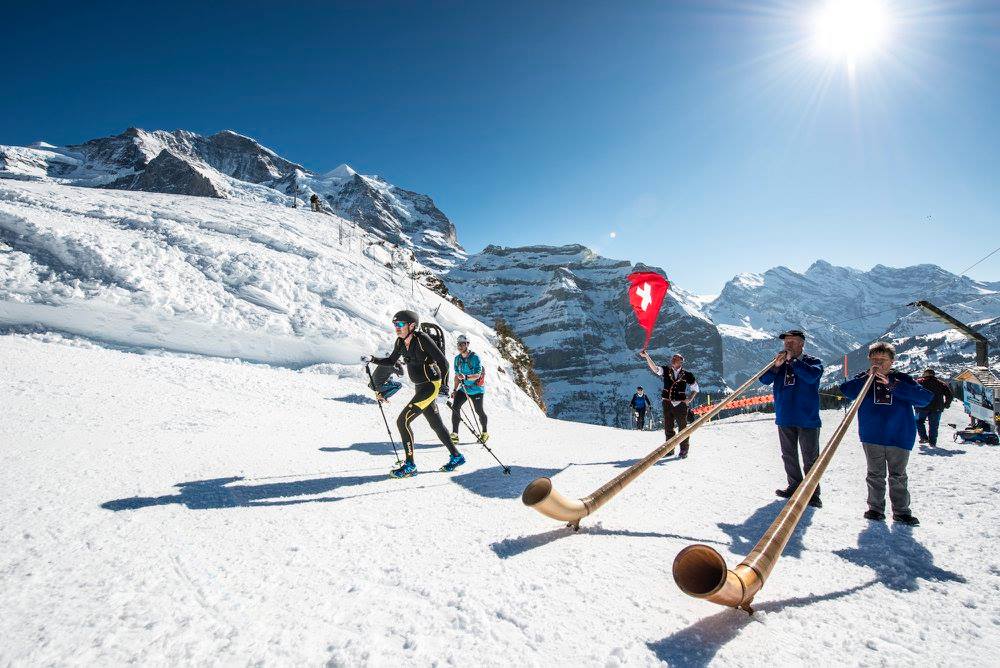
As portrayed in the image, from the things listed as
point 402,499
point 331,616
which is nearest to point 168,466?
point 402,499

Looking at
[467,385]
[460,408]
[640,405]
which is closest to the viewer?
[460,408]

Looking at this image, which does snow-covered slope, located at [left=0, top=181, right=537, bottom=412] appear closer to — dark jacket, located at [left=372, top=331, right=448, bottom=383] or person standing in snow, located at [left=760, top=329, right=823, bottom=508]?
dark jacket, located at [left=372, top=331, right=448, bottom=383]

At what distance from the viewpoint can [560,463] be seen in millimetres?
7105

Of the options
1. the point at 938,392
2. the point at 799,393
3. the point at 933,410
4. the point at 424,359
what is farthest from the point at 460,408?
the point at 938,392

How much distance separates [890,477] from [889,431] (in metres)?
0.48

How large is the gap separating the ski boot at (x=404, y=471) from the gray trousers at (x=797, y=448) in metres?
4.55

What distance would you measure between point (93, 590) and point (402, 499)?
240 cm

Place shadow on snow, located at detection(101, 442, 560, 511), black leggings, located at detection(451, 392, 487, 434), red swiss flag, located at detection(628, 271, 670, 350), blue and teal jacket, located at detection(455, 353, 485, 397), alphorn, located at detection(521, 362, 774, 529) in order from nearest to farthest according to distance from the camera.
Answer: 1. alphorn, located at detection(521, 362, 774, 529)
2. shadow on snow, located at detection(101, 442, 560, 511)
3. black leggings, located at detection(451, 392, 487, 434)
4. blue and teal jacket, located at detection(455, 353, 485, 397)
5. red swiss flag, located at detection(628, 271, 670, 350)

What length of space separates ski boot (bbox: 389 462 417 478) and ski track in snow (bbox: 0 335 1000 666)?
17 cm

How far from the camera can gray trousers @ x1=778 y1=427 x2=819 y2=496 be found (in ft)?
16.7

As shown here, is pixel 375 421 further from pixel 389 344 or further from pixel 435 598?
A: pixel 435 598

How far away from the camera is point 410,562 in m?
2.90

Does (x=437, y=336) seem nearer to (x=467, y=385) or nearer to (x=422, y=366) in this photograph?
(x=422, y=366)

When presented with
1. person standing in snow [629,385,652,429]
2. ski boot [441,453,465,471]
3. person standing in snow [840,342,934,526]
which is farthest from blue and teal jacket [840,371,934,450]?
person standing in snow [629,385,652,429]
